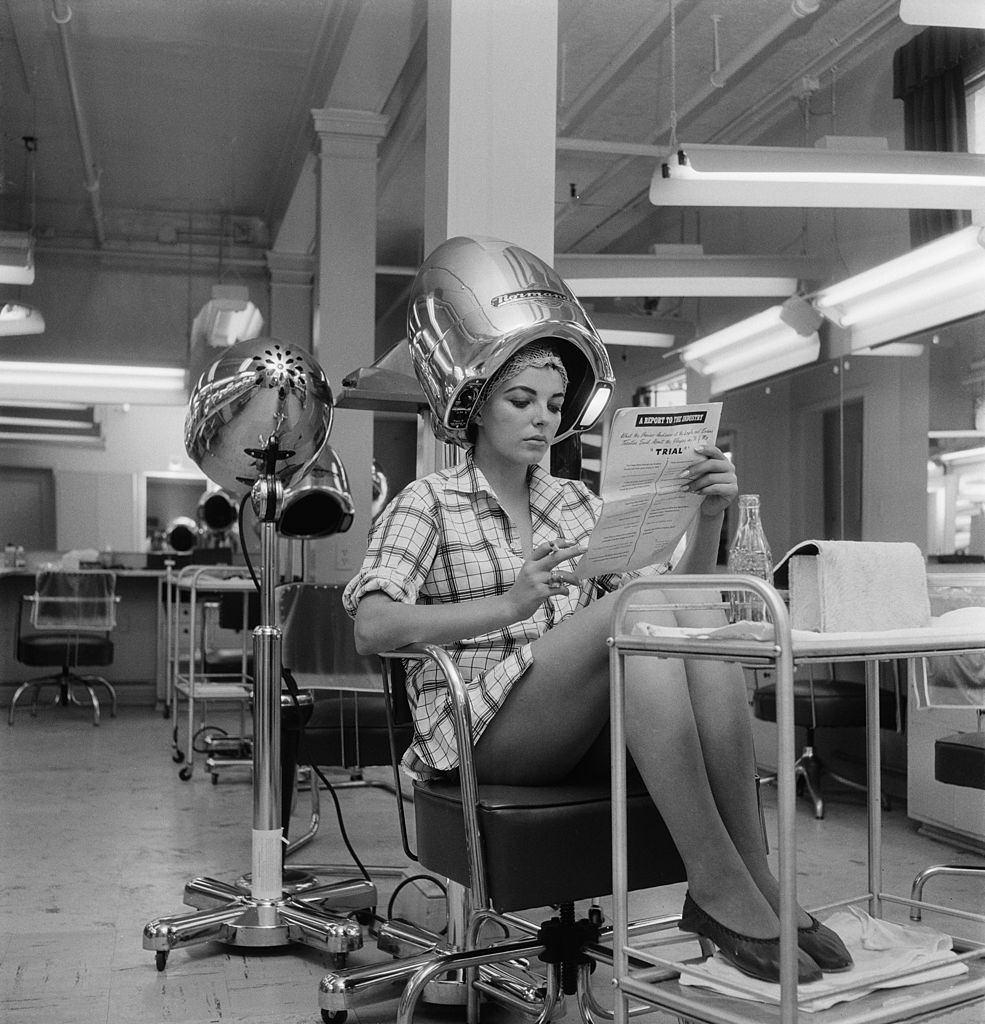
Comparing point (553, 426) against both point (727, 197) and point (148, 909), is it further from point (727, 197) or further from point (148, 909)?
point (727, 197)

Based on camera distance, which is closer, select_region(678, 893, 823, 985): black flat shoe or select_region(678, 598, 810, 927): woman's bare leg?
select_region(678, 893, 823, 985): black flat shoe

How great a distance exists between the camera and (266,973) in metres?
2.35

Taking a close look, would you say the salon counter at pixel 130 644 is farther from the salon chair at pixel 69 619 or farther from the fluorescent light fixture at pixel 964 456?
the fluorescent light fixture at pixel 964 456

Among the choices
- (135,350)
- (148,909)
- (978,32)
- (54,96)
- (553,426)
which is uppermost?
(54,96)

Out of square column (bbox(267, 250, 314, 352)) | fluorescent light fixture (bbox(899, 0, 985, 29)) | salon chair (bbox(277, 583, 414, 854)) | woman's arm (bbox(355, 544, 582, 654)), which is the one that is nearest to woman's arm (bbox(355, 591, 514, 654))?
woman's arm (bbox(355, 544, 582, 654))

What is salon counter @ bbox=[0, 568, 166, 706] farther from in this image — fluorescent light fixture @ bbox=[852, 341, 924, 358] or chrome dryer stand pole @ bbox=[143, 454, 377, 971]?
chrome dryer stand pole @ bbox=[143, 454, 377, 971]

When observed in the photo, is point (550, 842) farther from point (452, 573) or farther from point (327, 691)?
point (327, 691)

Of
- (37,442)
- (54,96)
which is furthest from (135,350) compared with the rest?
(54,96)

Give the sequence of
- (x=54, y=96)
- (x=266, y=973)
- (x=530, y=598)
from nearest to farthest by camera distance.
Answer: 1. (x=530, y=598)
2. (x=266, y=973)
3. (x=54, y=96)

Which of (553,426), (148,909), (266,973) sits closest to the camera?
(553,426)

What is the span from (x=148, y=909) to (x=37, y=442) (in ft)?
20.6

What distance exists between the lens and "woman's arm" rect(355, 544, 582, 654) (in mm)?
1592

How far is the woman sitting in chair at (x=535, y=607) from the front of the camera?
1479 mm

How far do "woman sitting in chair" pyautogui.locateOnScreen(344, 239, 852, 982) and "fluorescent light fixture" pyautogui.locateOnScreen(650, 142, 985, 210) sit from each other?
5.93 ft
